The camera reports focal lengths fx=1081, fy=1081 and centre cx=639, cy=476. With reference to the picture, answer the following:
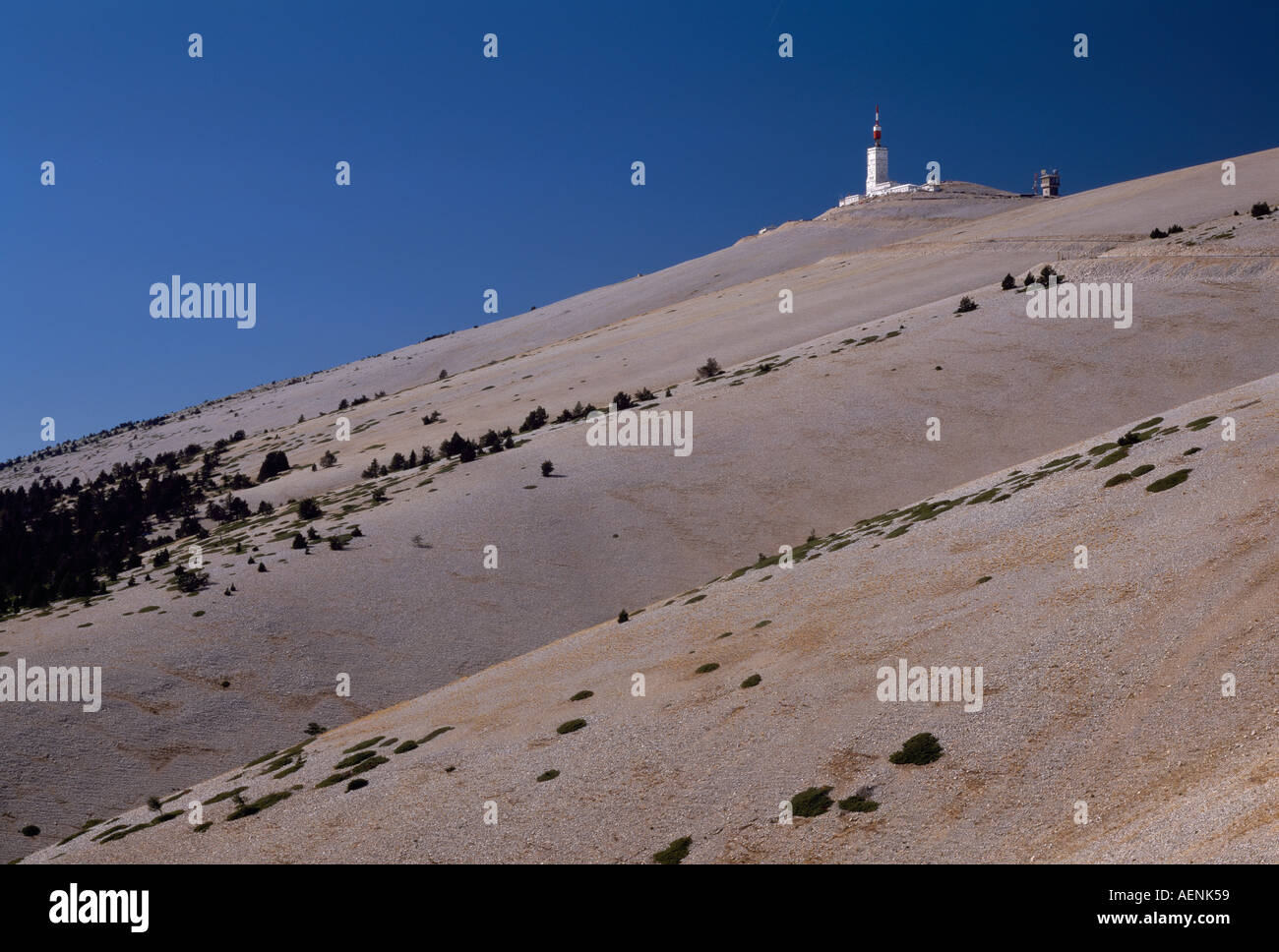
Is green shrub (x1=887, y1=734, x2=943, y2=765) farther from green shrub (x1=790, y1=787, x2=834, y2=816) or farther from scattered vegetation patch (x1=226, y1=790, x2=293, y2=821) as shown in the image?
scattered vegetation patch (x1=226, y1=790, x2=293, y2=821)

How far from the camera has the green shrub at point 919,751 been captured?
2006 cm

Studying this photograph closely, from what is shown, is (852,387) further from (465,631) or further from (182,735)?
(182,735)

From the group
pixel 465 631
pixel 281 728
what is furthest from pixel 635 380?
pixel 281 728

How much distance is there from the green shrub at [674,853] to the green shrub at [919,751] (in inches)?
165

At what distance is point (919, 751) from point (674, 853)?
4.96 meters

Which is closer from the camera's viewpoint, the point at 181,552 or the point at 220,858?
the point at 220,858

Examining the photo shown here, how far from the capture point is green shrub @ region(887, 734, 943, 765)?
20.1 meters

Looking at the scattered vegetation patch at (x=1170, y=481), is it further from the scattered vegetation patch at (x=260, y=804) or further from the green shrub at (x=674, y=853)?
the scattered vegetation patch at (x=260, y=804)

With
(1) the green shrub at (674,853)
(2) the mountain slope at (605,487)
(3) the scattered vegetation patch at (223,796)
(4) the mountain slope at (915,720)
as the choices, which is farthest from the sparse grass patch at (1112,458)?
(3) the scattered vegetation patch at (223,796)

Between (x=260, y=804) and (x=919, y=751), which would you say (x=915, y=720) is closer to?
(x=919, y=751)

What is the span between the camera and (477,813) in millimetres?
23281

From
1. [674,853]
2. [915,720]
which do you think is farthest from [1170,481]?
[674,853]
